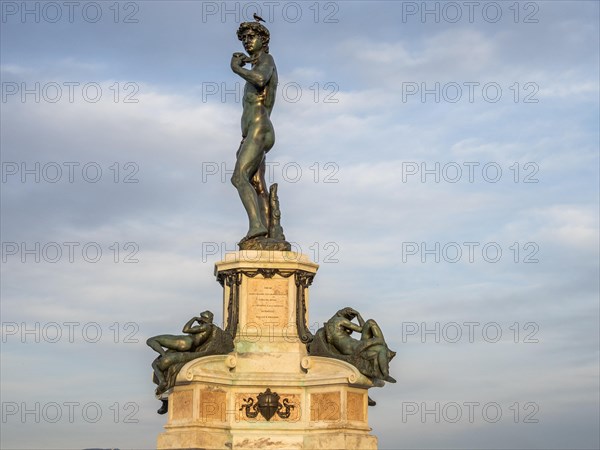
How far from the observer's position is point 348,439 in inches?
1071

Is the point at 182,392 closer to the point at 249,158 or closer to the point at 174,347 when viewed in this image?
the point at 174,347

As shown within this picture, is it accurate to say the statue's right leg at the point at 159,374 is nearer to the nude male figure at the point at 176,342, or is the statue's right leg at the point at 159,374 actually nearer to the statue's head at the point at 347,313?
the nude male figure at the point at 176,342

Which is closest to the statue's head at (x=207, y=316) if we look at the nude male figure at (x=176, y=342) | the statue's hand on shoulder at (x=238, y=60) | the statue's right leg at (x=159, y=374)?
the nude male figure at (x=176, y=342)

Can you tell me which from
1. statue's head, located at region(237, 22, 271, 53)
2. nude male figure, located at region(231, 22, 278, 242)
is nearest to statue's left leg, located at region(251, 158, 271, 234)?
nude male figure, located at region(231, 22, 278, 242)

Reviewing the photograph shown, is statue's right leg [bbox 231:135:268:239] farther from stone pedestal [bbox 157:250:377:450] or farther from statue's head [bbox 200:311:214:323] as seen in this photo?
statue's head [bbox 200:311:214:323]

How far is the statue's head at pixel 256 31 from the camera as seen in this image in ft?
99.6

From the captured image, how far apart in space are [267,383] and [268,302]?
6.14 feet

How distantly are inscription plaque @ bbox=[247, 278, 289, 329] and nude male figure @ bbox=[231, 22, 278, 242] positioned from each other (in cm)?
134

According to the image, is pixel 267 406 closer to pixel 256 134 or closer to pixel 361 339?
pixel 361 339

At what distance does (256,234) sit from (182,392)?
13.6ft

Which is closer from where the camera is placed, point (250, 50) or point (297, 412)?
point (297, 412)

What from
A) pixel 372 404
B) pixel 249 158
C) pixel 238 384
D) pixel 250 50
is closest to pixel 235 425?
pixel 238 384

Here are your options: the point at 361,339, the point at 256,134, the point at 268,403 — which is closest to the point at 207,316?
the point at 268,403

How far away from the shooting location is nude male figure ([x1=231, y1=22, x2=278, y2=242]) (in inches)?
1174
